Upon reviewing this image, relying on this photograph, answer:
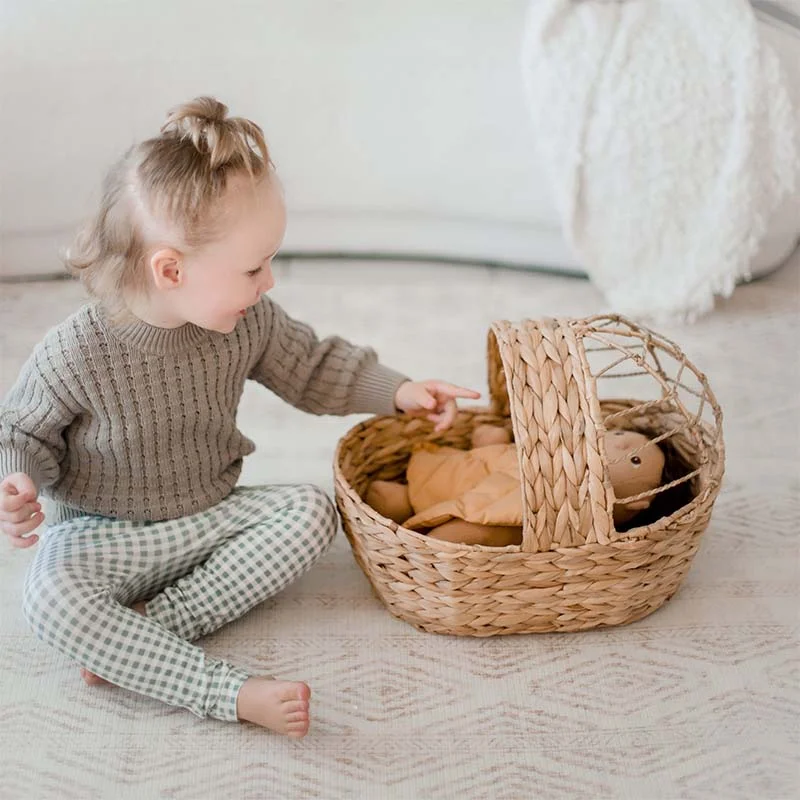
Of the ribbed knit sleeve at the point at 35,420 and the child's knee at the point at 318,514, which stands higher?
the ribbed knit sleeve at the point at 35,420

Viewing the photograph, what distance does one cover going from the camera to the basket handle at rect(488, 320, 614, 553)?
1182 mm

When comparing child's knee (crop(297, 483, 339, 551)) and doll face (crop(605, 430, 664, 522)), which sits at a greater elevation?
doll face (crop(605, 430, 664, 522))

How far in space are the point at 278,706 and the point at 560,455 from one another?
384 millimetres

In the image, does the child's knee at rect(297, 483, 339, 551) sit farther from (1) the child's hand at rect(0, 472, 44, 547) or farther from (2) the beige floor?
(1) the child's hand at rect(0, 472, 44, 547)

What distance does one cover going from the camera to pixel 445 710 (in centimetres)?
119

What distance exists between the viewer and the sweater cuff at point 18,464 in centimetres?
118

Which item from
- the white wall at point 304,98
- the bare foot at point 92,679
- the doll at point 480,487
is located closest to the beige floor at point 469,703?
the bare foot at point 92,679

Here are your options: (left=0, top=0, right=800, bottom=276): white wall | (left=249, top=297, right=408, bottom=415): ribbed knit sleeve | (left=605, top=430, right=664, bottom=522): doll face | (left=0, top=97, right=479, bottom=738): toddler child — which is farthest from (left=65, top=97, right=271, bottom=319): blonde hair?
(left=0, top=0, right=800, bottom=276): white wall

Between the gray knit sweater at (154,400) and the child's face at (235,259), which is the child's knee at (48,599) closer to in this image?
the gray knit sweater at (154,400)

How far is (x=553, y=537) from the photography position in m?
1.19

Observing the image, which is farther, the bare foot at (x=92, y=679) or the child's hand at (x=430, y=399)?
the child's hand at (x=430, y=399)

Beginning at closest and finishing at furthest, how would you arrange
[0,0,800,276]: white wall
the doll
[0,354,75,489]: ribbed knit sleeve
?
[0,354,75,489]: ribbed knit sleeve, the doll, [0,0,800,276]: white wall

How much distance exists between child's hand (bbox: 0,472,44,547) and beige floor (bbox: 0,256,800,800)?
18cm

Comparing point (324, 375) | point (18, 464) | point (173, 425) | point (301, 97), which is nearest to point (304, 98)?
point (301, 97)
